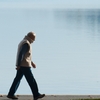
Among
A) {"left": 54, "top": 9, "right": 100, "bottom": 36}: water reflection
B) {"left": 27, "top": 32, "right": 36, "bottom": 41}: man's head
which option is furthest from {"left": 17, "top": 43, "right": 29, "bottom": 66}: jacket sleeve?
{"left": 54, "top": 9, "right": 100, "bottom": 36}: water reflection

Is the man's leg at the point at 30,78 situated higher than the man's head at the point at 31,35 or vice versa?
the man's head at the point at 31,35

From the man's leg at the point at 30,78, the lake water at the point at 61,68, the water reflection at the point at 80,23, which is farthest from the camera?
the water reflection at the point at 80,23

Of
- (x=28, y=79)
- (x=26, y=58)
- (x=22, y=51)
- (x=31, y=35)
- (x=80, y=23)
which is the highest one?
(x=80, y=23)

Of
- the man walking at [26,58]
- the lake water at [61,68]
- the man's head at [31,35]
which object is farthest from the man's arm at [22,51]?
the lake water at [61,68]

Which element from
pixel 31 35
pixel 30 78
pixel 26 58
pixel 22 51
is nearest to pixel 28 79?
pixel 30 78

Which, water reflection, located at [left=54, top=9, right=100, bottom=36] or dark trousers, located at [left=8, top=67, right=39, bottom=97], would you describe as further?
water reflection, located at [left=54, top=9, right=100, bottom=36]

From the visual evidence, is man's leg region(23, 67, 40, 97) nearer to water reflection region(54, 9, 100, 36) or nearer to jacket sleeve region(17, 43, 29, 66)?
jacket sleeve region(17, 43, 29, 66)

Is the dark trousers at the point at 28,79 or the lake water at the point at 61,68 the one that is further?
the lake water at the point at 61,68

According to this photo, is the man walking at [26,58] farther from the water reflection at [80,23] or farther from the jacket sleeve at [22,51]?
the water reflection at [80,23]

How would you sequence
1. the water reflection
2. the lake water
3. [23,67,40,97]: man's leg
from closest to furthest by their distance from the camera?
[23,67,40,97]: man's leg
the lake water
the water reflection

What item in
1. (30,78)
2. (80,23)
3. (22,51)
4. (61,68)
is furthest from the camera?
(80,23)

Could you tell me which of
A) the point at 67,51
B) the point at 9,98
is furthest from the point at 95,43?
the point at 9,98

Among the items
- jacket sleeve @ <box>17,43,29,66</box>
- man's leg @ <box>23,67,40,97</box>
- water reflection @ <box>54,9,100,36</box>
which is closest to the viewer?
jacket sleeve @ <box>17,43,29,66</box>

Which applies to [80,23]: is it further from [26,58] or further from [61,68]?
[26,58]
